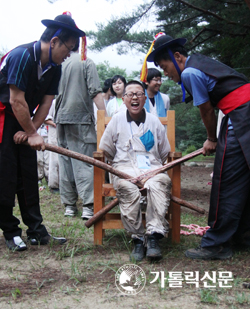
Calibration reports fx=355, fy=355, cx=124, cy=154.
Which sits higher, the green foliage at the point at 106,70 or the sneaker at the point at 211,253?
the green foliage at the point at 106,70

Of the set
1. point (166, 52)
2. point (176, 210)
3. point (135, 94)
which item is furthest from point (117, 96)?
point (176, 210)

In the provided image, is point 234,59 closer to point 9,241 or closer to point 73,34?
point 73,34

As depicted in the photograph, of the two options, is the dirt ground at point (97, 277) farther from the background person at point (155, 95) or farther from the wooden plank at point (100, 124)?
the background person at point (155, 95)

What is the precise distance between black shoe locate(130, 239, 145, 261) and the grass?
5 cm

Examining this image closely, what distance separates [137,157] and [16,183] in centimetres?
112

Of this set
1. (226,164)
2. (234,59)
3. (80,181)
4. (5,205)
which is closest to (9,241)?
(5,205)

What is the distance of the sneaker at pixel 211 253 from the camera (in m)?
2.86

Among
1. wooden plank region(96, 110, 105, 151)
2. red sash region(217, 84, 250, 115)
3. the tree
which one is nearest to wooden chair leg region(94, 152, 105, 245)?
wooden plank region(96, 110, 105, 151)

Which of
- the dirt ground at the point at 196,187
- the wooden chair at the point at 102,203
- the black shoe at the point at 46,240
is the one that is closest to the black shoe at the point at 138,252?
the wooden chair at the point at 102,203

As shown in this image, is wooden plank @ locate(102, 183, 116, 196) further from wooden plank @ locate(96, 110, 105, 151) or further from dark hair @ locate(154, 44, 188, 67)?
dark hair @ locate(154, 44, 188, 67)

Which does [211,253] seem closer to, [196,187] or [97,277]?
[97,277]

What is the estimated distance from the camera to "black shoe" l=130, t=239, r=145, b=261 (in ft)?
9.20

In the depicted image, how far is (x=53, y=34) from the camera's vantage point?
2.96 m

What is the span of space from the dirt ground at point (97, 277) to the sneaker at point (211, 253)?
0.19 feet
